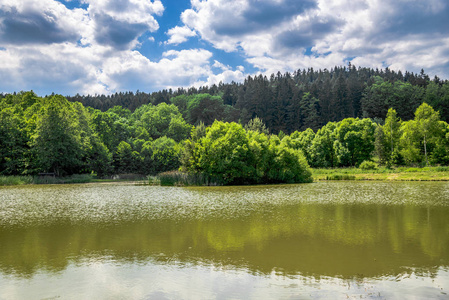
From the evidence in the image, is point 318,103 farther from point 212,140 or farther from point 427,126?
point 212,140

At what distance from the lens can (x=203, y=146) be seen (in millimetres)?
51969

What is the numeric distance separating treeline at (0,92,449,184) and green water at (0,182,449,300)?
31164 millimetres

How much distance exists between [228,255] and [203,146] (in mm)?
41091

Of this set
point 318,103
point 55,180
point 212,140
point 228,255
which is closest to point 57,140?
point 55,180

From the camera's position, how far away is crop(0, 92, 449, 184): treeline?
171 ft

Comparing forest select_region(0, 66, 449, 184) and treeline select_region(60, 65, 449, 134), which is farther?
treeline select_region(60, 65, 449, 134)

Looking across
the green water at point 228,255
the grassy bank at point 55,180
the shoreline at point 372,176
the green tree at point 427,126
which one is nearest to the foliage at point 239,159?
the shoreline at point 372,176

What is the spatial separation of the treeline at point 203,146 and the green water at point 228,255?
31164 mm

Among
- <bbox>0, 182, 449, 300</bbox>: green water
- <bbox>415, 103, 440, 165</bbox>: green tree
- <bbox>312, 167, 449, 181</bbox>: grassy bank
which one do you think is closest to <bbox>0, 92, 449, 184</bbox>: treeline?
<bbox>415, 103, 440, 165</bbox>: green tree

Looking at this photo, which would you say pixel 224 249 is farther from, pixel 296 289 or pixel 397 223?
pixel 397 223

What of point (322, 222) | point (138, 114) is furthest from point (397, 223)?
point (138, 114)

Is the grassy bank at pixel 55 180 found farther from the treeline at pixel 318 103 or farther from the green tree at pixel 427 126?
the treeline at pixel 318 103

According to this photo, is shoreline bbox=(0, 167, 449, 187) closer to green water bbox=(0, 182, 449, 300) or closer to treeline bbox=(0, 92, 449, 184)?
treeline bbox=(0, 92, 449, 184)

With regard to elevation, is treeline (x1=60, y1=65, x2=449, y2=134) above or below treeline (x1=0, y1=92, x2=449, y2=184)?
above
